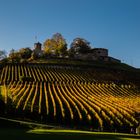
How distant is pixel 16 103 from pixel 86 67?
5526cm

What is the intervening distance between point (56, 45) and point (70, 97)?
79548mm

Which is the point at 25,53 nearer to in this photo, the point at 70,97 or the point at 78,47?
the point at 78,47

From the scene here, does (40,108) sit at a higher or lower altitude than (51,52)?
Answer: lower

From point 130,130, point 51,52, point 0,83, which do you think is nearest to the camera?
Result: point 130,130

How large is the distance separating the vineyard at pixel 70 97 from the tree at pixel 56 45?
125 ft

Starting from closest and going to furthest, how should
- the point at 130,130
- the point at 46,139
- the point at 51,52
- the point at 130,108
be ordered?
the point at 46,139 < the point at 130,130 < the point at 130,108 < the point at 51,52

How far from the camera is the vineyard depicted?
4450 cm

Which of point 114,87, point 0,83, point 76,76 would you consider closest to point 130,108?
point 114,87

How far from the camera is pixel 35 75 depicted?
84.4m

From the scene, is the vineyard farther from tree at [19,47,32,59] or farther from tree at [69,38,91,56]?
tree at [69,38,91,56]

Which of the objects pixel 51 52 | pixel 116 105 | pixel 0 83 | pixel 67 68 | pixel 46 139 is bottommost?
pixel 46 139

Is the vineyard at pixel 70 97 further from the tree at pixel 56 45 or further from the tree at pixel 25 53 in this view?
the tree at pixel 56 45

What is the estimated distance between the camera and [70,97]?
5878 cm

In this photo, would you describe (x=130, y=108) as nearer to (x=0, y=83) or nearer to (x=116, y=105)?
(x=116, y=105)
